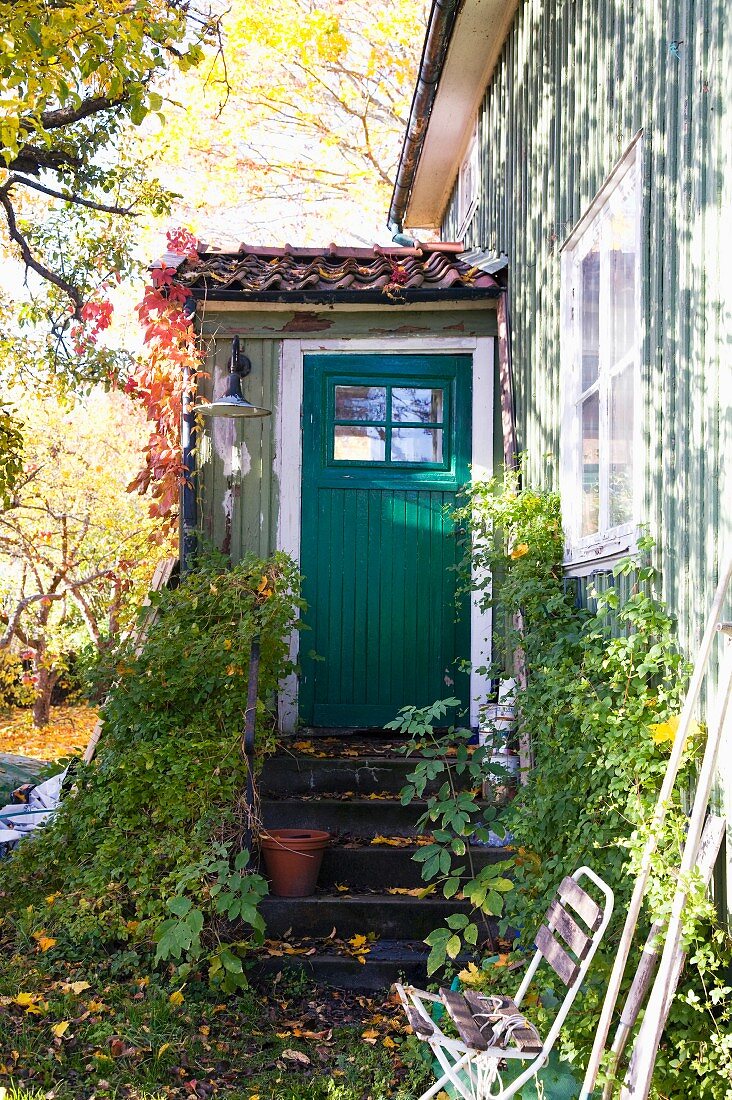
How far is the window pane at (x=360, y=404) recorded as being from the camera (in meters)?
7.41

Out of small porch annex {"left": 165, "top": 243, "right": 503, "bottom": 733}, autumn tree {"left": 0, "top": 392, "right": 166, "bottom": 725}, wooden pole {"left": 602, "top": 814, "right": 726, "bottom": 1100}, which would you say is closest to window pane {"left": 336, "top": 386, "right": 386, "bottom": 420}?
small porch annex {"left": 165, "top": 243, "right": 503, "bottom": 733}

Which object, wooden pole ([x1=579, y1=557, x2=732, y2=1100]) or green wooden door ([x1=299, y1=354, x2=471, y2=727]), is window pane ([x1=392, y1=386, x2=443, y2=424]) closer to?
green wooden door ([x1=299, y1=354, x2=471, y2=727])

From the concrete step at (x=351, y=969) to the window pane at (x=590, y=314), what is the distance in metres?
2.98

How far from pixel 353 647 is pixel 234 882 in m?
2.64

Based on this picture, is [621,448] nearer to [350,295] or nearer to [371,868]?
[371,868]

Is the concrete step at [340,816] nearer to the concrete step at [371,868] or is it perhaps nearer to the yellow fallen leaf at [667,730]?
the concrete step at [371,868]

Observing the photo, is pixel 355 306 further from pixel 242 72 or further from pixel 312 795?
pixel 242 72

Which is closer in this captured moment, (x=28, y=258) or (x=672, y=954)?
(x=672, y=954)

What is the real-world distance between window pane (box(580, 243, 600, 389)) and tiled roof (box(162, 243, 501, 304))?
1837 millimetres

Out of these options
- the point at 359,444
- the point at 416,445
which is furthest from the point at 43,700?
Answer: the point at 416,445

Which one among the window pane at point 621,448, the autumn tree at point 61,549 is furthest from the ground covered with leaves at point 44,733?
the window pane at point 621,448

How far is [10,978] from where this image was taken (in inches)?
188

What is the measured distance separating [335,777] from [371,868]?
824 millimetres

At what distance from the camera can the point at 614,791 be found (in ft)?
12.0
